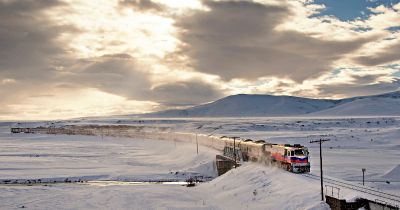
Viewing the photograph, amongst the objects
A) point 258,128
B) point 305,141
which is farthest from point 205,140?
point 258,128

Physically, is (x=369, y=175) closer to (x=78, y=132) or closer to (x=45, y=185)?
(x=45, y=185)

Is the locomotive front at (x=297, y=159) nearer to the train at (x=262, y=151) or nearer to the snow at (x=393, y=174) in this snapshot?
the train at (x=262, y=151)

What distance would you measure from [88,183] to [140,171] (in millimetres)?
12830

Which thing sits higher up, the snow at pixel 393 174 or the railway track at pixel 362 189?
the railway track at pixel 362 189

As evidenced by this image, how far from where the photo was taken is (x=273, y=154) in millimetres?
53875

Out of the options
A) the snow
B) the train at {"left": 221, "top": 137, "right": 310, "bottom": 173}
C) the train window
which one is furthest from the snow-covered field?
the train window

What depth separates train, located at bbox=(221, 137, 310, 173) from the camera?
47.8 metres

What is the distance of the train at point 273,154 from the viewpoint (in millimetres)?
47750

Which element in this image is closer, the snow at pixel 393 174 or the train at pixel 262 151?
the train at pixel 262 151

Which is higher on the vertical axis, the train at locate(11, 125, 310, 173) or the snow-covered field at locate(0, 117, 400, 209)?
the train at locate(11, 125, 310, 173)

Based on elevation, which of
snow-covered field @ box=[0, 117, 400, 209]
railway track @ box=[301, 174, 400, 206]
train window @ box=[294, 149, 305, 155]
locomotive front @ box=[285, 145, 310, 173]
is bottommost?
snow-covered field @ box=[0, 117, 400, 209]

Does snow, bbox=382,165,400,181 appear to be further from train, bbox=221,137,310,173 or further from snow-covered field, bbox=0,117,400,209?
train, bbox=221,137,310,173

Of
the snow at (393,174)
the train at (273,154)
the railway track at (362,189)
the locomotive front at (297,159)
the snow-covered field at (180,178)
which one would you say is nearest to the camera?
the railway track at (362,189)

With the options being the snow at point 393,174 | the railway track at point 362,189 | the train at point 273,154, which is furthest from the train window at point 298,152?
the snow at point 393,174
